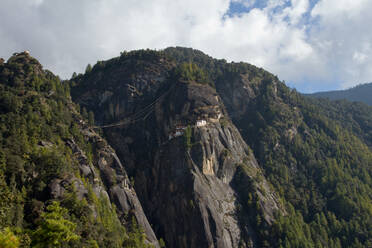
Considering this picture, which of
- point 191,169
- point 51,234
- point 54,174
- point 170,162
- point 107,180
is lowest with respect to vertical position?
point 51,234

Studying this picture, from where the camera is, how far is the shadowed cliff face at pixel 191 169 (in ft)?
278

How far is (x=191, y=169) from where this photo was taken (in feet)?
296

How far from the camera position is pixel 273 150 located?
121 meters

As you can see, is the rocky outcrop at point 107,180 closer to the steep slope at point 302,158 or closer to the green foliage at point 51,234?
the green foliage at point 51,234

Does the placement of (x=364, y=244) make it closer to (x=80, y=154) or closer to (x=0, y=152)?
(x=80, y=154)

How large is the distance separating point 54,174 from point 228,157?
170 feet

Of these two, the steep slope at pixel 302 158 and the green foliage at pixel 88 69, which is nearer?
the steep slope at pixel 302 158

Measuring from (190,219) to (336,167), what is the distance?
2382 inches

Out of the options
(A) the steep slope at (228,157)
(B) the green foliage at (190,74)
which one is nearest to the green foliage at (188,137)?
(A) the steep slope at (228,157)

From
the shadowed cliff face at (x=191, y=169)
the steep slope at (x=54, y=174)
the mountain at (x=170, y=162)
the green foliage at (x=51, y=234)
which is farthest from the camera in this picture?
the shadowed cliff face at (x=191, y=169)

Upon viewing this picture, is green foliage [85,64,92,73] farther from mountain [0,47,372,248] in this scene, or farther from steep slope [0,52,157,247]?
steep slope [0,52,157,247]

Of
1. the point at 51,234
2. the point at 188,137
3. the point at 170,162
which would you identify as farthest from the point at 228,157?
the point at 51,234

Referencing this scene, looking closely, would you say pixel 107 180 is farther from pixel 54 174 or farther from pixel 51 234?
pixel 51 234

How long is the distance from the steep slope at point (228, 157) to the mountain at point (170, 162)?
1.27 ft
